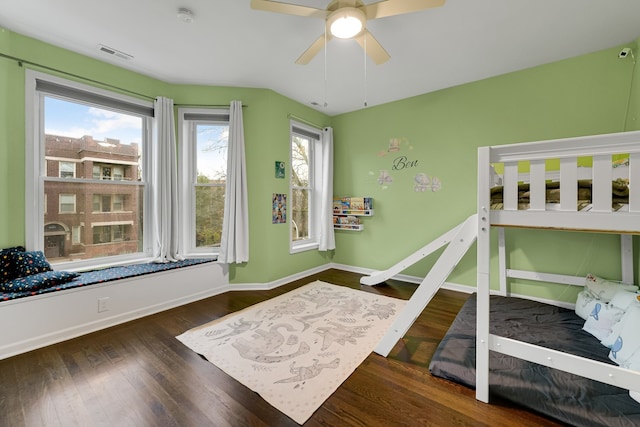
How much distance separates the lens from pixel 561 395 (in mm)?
1347

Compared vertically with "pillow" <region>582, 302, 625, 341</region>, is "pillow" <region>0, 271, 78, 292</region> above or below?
above

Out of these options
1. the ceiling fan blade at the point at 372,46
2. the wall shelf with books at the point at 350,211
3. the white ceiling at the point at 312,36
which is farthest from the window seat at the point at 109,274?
the ceiling fan blade at the point at 372,46

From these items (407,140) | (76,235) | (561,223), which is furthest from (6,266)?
(407,140)

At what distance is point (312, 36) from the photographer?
2248mm

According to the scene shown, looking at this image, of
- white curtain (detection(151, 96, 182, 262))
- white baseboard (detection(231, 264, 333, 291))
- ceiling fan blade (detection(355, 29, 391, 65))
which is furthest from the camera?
white baseboard (detection(231, 264, 333, 291))

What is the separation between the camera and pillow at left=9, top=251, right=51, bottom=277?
82.4 inches

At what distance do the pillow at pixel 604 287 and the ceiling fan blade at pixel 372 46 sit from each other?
2.62 m

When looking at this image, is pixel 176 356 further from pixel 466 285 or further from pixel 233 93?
pixel 466 285

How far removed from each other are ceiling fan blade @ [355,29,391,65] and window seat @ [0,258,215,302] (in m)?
2.76

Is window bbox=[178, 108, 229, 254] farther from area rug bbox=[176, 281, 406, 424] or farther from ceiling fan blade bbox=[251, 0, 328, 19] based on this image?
ceiling fan blade bbox=[251, 0, 328, 19]

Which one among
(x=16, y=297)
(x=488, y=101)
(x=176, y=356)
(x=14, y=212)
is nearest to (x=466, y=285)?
(x=488, y=101)

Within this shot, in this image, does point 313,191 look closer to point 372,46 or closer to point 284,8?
point 372,46

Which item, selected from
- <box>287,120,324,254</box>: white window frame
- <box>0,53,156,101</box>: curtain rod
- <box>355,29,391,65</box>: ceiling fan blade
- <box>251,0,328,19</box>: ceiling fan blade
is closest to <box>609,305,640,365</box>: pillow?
<box>355,29,391,65</box>: ceiling fan blade

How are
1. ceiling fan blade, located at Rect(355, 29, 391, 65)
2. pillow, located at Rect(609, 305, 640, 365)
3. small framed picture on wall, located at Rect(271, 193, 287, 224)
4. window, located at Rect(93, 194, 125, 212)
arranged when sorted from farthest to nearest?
small framed picture on wall, located at Rect(271, 193, 287, 224) → window, located at Rect(93, 194, 125, 212) → ceiling fan blade, located at Rect(355, 29, 391, 65) → pillow, located at Rect(609, 305, 640, 365)
